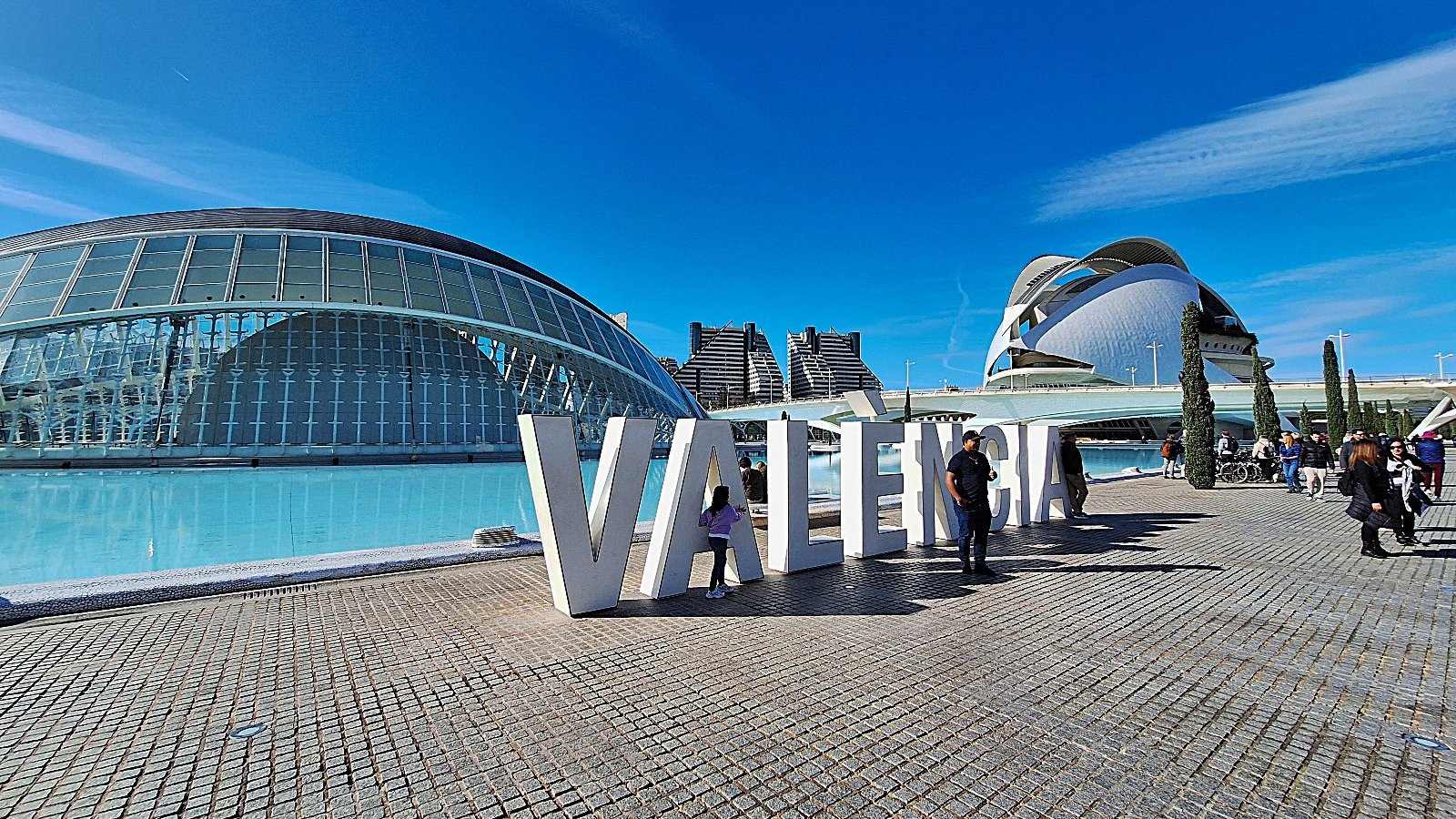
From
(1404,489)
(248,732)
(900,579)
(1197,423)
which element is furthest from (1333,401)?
(248,732)

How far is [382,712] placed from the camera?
398cm

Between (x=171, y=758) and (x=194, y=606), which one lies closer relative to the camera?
(x=171, y=758)

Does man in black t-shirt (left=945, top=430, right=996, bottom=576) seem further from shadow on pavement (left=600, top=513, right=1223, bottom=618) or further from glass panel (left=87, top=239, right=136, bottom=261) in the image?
glass panel (left=87, top=239, right=136, bottom=261)

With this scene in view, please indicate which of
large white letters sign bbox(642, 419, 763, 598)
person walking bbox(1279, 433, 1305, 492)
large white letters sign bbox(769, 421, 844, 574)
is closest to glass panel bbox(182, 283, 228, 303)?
large white letters sign bbox(642, 419, 763, 598)

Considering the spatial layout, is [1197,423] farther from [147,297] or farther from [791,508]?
[147,297]

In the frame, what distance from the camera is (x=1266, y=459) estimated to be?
72.8 feet

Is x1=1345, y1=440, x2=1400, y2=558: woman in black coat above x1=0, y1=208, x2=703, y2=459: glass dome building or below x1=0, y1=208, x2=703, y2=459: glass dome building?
below

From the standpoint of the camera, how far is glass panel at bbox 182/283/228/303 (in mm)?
29188

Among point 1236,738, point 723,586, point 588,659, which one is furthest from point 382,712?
point 1236,738

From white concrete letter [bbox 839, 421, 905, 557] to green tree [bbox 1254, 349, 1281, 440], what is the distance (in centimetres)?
2337

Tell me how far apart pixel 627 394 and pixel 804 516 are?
30997 mm

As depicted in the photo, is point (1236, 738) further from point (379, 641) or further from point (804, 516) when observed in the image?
point (379, 641)

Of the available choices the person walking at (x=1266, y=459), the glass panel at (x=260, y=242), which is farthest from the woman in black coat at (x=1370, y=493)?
the glass panel at (x=260, y=242)

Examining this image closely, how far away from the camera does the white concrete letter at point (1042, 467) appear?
12.0 m
